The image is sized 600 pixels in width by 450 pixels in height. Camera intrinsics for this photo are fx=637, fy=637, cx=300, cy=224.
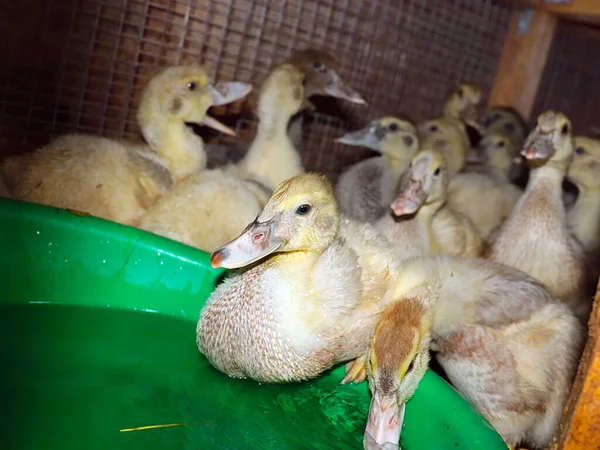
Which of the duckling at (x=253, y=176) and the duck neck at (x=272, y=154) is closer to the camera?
the duckling at (x=253, y=176)

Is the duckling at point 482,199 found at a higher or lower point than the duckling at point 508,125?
lower

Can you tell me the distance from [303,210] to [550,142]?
1841 millimetres

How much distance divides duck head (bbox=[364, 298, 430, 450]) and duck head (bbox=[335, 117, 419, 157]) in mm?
2165

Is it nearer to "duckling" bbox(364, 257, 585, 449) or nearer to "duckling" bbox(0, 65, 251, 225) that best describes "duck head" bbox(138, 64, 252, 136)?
"duckling" bbox(0, 65, 251, 225)

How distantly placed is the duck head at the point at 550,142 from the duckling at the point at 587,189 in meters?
0.47

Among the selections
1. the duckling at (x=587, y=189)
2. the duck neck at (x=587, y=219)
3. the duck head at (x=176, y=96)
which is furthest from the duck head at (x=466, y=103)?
the duck head at (x=176, y=96)

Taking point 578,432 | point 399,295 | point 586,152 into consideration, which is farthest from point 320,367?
point 586,152

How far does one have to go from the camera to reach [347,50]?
4215 millimetres

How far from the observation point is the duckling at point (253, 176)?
2660 mm

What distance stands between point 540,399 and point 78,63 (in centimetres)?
273

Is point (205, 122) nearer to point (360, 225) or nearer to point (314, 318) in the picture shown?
point (360, 225)

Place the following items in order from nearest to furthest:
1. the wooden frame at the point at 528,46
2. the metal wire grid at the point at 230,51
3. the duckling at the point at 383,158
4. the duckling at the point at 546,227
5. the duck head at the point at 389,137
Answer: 1. the duckling at the point at 546,227
2. the metal wire grid at the point at 230,51
3. the duckling at the point at 383,158
4. the duck head at the point at 389,137
5. the wooden frame at the point at 528,46

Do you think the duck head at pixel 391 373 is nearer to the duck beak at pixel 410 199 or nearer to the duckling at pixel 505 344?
the duckling at pixel 505 344

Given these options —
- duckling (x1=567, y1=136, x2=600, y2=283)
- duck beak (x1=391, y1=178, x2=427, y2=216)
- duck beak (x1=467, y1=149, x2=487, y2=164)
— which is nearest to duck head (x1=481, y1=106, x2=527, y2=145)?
duck beak (x1=467, y1=149, x2=487, y2=164)
